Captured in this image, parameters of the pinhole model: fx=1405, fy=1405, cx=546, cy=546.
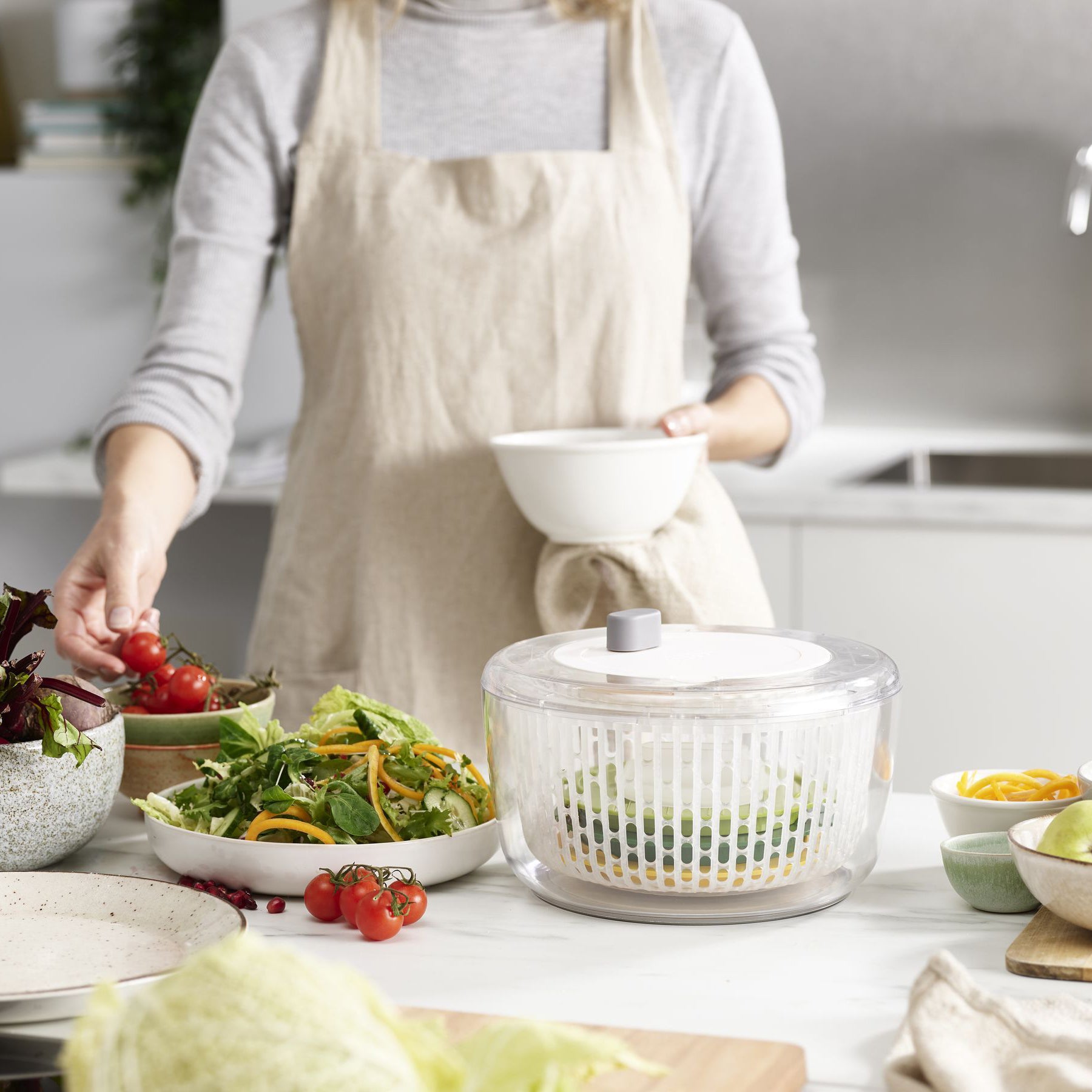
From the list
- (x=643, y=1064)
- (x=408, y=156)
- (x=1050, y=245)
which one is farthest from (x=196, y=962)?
(x=1050, y=245)

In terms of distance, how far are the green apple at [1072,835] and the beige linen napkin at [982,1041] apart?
0.33 feet

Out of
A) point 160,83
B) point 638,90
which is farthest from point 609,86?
point 160,83

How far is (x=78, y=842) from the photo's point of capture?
0.90 m

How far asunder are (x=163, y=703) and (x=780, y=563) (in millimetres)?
1238

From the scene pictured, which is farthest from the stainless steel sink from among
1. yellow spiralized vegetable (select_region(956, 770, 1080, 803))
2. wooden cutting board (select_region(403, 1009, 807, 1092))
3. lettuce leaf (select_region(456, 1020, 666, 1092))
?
lettuce leaf (select_region(456, 1020, 666, 1092))

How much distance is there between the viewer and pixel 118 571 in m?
1.09

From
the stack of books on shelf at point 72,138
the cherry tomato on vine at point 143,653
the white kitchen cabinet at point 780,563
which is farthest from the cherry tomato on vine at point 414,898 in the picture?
the stack of books on shelf at point 72,138

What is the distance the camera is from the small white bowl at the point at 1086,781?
32.8 inches

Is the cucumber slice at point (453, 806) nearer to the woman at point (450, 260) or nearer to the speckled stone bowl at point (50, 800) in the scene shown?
the speckled stone bowl at point (50, 800)

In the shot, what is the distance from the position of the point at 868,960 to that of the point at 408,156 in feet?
3.11

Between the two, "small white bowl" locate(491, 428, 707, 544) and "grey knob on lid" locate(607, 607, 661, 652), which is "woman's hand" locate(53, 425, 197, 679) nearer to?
"small white bowl" locate(491, 428, 707, 544)

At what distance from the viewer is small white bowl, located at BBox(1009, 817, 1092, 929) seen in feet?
2.39

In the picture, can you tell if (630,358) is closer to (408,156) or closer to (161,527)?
(408,156)

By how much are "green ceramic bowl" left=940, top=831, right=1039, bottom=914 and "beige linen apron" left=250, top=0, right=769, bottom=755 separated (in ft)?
1.86
